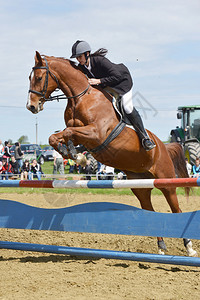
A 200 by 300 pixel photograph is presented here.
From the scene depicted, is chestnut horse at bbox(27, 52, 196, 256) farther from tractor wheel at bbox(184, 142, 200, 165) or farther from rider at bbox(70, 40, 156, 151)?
tractor wheel at bbox(184, 142, 200, 165)

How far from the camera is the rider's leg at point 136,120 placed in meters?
4.62

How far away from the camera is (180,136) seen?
1472 centimetres

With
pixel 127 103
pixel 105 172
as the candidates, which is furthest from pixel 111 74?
pixel 105 172

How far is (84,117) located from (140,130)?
73 cm

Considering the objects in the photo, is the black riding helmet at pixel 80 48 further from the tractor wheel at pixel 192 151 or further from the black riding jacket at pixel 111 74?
the tractor wheel at pixel 192 151

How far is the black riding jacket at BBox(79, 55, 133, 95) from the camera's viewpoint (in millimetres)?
4477

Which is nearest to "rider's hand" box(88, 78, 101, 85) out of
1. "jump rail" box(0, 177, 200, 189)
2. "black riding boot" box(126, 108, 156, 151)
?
"black riding boot" box(126, 108, 156, 151)

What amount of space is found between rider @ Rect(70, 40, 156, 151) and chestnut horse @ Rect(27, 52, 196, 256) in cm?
10

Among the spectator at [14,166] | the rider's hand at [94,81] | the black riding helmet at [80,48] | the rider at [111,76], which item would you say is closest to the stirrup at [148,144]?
the rider at [111,76]

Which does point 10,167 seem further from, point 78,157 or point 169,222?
point 169,222

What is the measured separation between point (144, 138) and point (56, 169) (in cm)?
923

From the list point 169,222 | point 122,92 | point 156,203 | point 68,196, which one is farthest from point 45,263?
point 68,196

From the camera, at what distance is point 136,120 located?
4648 mm

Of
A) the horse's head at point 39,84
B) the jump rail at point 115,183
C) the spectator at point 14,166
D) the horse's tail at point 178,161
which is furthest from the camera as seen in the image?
the spectator at point 14,166
